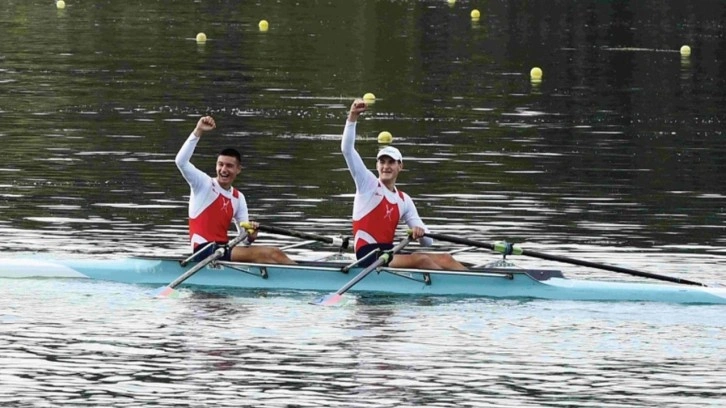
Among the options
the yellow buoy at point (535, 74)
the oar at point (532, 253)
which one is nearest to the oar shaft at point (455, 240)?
the oar at point (532, 253)

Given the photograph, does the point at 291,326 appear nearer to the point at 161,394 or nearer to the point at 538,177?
the point at 161,394

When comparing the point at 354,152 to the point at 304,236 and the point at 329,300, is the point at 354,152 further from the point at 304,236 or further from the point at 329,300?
the point at 329,300

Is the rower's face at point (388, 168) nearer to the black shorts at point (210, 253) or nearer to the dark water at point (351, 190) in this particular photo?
the dark water at point (351, 190)

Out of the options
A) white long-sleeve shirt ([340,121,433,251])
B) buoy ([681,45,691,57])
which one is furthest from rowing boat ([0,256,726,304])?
buoy ([681,45,691,57])

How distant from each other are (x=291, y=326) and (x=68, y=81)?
22.5 meters

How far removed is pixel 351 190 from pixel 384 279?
7140 mm

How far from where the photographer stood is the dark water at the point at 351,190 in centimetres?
1275

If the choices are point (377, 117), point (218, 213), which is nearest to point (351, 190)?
point (218, 213)

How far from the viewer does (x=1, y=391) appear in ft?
39.2

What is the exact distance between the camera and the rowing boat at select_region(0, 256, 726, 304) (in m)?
15.7

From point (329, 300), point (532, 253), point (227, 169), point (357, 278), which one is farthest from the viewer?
point (227, 169)

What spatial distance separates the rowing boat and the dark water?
249 mm

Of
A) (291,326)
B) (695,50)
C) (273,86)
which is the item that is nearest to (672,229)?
(291,326)

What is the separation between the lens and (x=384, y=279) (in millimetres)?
16094
